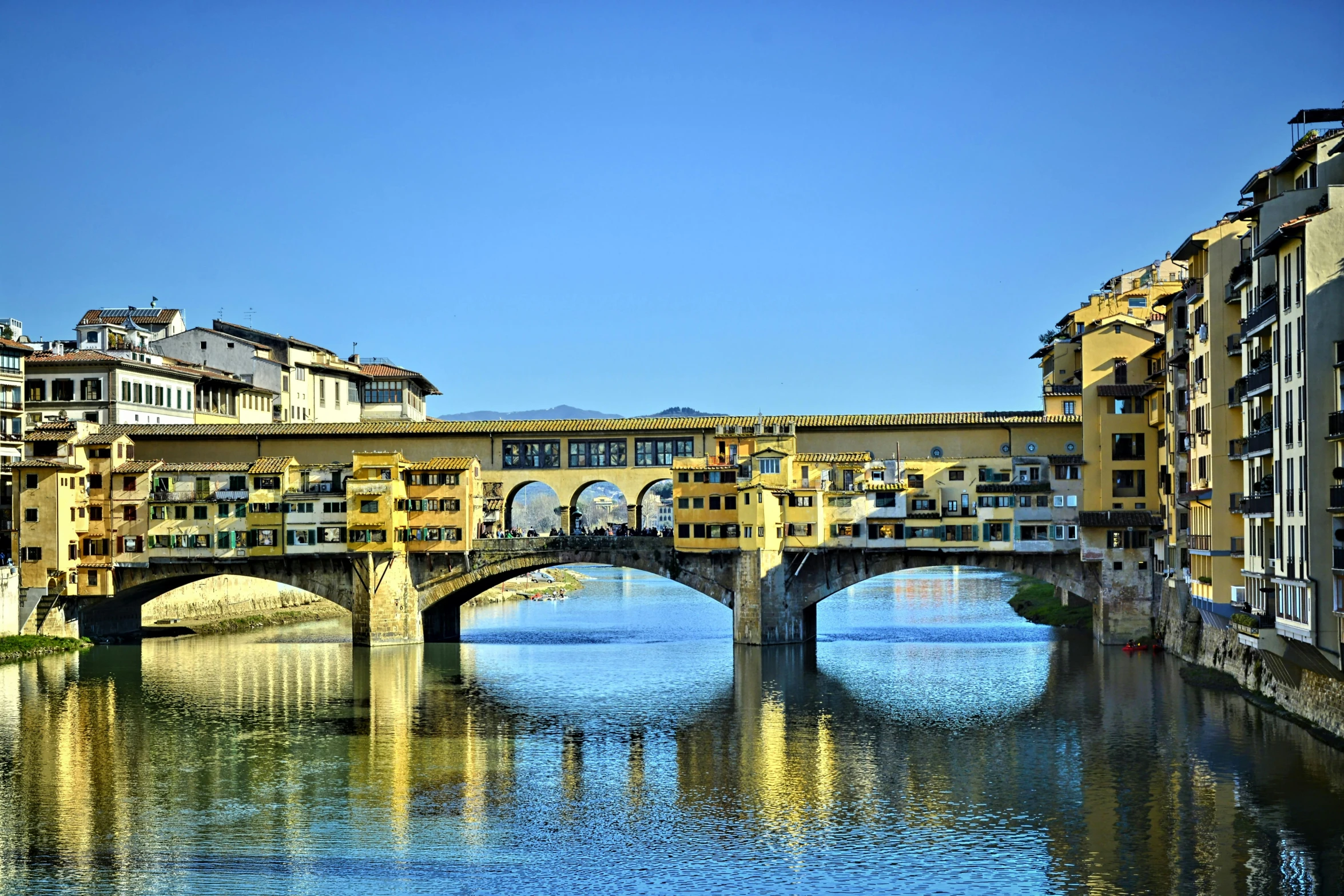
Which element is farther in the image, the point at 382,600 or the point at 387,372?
the point at 387,372

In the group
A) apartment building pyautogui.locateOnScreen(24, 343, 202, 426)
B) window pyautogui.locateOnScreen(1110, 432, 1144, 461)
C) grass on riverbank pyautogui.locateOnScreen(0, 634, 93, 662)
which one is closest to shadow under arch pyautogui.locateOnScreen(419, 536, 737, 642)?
grass on riverbank pyautogui.locateOnScreen(0, 634, 93, 662)

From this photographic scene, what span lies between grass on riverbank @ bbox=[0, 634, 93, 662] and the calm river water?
154cm

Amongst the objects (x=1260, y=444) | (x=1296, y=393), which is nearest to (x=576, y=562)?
(x=1260, y=444)

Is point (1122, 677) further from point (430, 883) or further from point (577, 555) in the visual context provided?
point (430, 883)

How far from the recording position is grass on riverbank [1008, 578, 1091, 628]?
88500 mm

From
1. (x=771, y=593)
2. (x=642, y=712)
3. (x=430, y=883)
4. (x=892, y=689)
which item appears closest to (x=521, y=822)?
(x=430, y=883)

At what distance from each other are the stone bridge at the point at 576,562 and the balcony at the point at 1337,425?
113 ft

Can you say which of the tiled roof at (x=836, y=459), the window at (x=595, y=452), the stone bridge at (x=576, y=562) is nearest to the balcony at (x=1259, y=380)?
the stone bridge at (x=576, y=562)

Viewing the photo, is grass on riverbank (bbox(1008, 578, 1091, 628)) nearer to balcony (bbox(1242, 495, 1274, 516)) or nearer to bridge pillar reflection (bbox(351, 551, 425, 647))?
bridge pillar reflection (bbox(351, 551, 425, 647))

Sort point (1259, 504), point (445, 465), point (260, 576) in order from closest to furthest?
point (1259, 504) → point (445, 465) → point (260, 576)

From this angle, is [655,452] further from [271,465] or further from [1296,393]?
[1296,393]

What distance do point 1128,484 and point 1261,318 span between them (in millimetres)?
27689

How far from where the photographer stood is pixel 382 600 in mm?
79562

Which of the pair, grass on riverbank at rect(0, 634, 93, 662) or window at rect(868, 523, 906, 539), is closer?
grass on riverbank at rect(0, 634, 93, 662)
